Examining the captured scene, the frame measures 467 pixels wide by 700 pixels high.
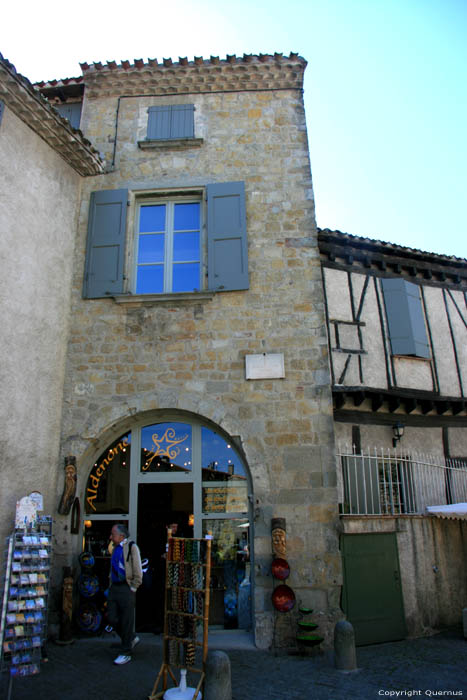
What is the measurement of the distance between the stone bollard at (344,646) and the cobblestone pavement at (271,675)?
0.23ft

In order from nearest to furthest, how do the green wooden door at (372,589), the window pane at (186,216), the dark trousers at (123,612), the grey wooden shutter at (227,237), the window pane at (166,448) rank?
the dark trousers at (123,612) < the green wooden door at (372,589) < the window pane at (166,448) < the grey wooden shutter at (227,237) < the window pane at (186,216)

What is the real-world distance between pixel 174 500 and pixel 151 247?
11.2 ft

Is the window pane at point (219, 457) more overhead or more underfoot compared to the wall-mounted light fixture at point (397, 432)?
more underfoot

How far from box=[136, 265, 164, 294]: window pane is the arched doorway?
5.62 feet

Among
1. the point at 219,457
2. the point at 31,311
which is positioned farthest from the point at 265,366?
the point at 31,311

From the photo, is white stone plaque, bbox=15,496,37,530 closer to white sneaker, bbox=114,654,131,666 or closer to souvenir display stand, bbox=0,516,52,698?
souvenir display stand, bbox=0,516,52,698

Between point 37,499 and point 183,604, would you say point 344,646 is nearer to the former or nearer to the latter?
point 183,604

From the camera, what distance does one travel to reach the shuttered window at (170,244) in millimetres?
6770

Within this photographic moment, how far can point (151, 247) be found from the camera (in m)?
7.16

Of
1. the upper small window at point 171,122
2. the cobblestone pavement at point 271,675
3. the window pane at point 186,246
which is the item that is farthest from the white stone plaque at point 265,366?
the upper small window at point 171,122

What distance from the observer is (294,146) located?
7.26 m

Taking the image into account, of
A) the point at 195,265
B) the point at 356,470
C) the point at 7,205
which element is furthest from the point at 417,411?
the point at 7,205

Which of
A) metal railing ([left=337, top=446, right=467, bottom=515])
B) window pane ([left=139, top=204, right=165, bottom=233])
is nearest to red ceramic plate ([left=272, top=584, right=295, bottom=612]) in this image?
metal railing ([left=337, top=446, right=467, bottom=515])

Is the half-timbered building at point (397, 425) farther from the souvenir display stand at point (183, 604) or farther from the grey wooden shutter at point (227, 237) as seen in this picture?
the souvenir display stand at point (183, 604)
